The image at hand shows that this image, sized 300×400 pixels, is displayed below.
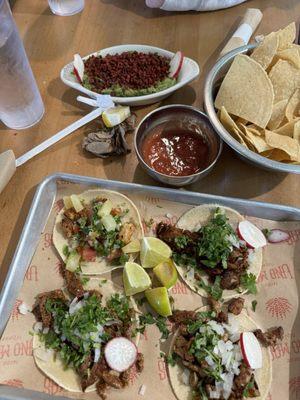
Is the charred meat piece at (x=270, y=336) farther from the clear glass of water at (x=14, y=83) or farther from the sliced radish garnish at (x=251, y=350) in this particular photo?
the clear glass of water at (x=14, y=83)

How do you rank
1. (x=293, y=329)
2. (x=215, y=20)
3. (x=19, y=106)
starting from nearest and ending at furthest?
(x=293, y=329) < (x=19, y=106) < (x=215, y=20)

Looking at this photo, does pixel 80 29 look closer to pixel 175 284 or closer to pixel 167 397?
pixel 175 284

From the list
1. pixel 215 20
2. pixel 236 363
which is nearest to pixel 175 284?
pixel 236 363

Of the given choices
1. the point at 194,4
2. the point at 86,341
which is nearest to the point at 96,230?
the point at 86,341

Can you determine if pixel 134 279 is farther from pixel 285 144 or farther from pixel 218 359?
pixel 285 144

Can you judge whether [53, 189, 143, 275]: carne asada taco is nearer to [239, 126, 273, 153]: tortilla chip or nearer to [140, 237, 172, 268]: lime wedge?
[140, 237, 172, 268]: lime wedge

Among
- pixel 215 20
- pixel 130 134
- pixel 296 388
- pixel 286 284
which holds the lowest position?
pixel 296 388

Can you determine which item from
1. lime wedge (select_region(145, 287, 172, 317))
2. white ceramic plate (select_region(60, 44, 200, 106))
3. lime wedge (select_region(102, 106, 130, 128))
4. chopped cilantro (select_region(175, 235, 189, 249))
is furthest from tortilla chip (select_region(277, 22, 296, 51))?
lime wedge (select_region(145, 287, 172, 317))
